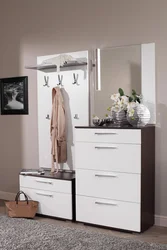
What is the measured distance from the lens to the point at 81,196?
3734 millimetres

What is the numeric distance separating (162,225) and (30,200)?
149cm

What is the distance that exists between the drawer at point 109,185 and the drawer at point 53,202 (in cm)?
20

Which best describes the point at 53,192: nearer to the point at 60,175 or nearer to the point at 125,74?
the point at 60,175

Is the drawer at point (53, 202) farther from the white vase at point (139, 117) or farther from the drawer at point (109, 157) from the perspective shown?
the white vase at point (139, 117)

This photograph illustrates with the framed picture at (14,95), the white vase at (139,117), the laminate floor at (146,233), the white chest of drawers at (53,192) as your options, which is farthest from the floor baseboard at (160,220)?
the framed picture at (14,95)

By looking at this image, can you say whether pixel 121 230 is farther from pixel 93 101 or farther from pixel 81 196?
pixel 93 101

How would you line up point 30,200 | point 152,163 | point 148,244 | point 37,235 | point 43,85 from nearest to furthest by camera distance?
point 148,244, point 37,235, point 152,163, point 30,200, point 43,85

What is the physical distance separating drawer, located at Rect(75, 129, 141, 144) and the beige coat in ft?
1.66

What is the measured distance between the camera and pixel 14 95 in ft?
15.9

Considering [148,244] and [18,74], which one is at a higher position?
[18,74]

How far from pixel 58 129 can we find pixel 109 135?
870mm

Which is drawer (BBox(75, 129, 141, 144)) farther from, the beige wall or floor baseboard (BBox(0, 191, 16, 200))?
floor baseboard (BBox(0, 191, 16, 200))

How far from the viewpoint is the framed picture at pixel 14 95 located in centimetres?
473

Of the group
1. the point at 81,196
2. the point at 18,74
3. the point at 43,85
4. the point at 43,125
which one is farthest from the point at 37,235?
the point at 18,74
